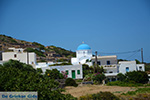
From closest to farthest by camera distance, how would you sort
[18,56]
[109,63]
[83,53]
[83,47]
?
[18,56], [109,63], [83,53], [83,47]

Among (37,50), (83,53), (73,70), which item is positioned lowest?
(73,70)

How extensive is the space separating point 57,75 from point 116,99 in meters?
17.3

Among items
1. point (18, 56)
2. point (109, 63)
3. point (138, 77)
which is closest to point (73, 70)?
point (109, 63)

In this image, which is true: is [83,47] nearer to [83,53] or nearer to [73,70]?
[83,53]

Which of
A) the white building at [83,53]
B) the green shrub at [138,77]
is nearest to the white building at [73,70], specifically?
the green shrub at [138,77]

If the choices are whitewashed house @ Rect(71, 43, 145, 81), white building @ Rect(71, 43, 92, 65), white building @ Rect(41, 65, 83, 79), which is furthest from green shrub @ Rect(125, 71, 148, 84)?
white building @ Rect(71, 43, 92, 65)

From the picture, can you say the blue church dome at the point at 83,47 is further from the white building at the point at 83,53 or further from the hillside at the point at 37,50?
the hillside at the point at 37,50

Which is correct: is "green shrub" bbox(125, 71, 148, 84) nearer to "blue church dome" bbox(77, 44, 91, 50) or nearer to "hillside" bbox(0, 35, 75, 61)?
"blue church dome" bbox(77, 44, 91, 50)

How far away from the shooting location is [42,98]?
37.4ft

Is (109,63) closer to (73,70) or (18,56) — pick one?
(73,70)

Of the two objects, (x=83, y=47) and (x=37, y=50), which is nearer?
(x=83, y=47)

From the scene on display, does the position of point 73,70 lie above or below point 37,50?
below

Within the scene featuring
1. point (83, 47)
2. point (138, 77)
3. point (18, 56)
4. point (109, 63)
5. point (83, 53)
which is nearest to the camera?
point (138, 77)

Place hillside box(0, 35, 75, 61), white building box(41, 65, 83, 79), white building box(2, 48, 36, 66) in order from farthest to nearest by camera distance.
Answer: hillside box(0, 35, 75, 61)
white building box(2, 48, 36, 66)
white building box(41, 65, 83, 79)
